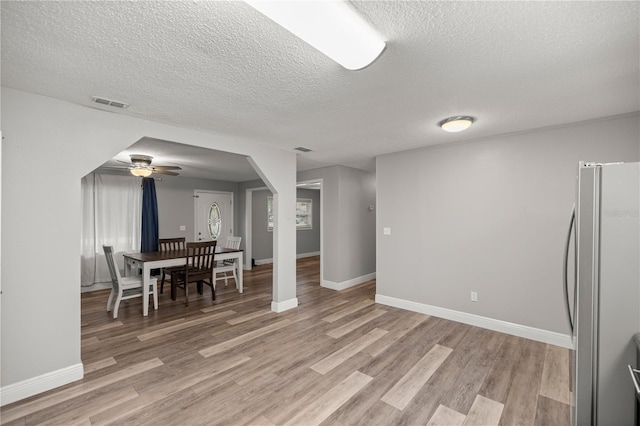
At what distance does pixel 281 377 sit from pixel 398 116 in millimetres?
2638

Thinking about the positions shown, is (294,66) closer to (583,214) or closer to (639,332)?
(583,214)

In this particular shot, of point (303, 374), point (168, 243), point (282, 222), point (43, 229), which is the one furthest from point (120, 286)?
point (303, 374)

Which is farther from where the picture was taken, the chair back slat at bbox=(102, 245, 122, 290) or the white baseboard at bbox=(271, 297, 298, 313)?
the white baseboard at bbox=(271, 297, 298, 313)

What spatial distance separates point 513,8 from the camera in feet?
4.30

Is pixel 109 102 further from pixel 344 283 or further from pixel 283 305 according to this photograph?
pixel 344 283

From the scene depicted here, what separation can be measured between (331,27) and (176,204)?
6.35 m

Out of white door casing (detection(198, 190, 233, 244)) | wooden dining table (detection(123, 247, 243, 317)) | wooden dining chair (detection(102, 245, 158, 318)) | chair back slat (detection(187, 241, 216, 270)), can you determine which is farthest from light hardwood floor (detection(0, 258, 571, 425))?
white door casing (detection(198, 190, 233, 244))

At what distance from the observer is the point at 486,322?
3.44 meters

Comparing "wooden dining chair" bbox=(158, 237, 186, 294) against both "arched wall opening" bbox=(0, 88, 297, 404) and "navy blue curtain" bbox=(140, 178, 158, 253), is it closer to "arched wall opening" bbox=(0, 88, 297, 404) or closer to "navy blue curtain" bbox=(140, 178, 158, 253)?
"navy blue curtain" bbox=(140, 178, 158, 253)

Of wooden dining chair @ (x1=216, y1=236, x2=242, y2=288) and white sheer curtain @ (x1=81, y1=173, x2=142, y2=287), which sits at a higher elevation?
white sheer curtain @ (x1=81, y1=173, x2=142, y2=287)

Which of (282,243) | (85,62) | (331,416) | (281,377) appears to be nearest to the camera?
(85,62)

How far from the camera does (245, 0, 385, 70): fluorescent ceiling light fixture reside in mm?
1188

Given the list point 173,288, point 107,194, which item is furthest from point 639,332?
point 107,194

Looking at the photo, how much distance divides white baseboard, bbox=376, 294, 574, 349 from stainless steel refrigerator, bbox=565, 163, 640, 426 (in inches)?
64.9
